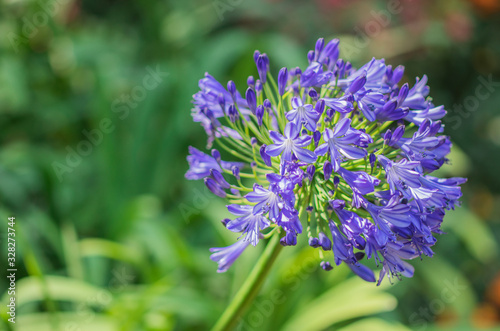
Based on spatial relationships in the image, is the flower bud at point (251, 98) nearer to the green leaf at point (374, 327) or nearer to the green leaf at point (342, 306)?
the green leaf at point (342, 306)

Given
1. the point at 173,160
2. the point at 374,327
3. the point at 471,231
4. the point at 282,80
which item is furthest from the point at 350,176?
the point at 471,231

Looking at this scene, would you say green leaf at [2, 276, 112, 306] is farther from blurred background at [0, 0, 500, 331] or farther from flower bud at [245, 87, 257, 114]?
flower bud at [245, 87, 257, 114]

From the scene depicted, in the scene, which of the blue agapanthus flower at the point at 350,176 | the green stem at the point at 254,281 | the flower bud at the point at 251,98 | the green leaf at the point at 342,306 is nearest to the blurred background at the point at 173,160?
the green leaf at the point at 342,306

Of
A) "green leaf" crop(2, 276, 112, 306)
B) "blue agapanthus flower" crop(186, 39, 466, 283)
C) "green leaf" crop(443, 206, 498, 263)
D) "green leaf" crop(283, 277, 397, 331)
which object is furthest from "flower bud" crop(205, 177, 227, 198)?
"green leaf" crop(443, 206, 498, 263)

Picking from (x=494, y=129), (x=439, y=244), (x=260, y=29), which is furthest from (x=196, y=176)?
(x=494, y=129)

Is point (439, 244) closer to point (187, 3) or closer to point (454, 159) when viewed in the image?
point (454, 159)
